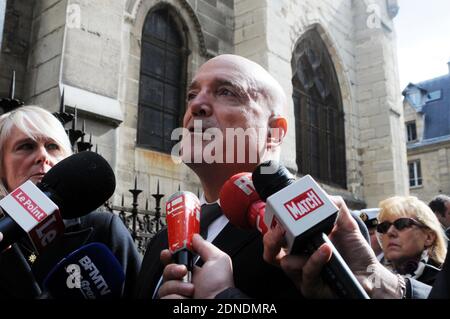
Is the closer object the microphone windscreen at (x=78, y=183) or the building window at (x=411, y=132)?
the microphone windscreen at (x=78, y=183)

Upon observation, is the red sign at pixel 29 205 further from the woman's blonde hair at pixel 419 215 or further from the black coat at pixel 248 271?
the woman's blonde hair at pixel 419 215

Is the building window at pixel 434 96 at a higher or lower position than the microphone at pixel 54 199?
higher

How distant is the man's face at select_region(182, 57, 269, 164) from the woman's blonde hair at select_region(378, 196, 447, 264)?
1.90 m

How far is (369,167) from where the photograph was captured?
11.6m

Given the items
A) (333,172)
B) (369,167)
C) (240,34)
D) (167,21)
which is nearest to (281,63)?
(240,34)

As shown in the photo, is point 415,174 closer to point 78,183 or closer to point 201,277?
point 78,183

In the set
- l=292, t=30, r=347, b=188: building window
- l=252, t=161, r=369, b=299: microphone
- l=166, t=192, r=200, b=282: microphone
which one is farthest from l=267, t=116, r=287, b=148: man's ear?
l=292, t=30, r=347, b=188: building window

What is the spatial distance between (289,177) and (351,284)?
12.1 inches

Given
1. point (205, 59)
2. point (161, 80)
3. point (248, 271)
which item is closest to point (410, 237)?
point (248, 271)

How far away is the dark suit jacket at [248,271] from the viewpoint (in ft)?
4.13

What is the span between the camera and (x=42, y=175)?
1885 mm

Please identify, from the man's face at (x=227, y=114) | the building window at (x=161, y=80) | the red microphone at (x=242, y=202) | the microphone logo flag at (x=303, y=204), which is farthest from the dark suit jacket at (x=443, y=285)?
the building window at (x=161, y=80)

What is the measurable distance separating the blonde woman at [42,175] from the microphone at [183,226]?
70 centimetres

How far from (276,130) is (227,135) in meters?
0.24
